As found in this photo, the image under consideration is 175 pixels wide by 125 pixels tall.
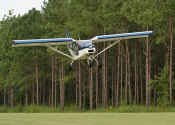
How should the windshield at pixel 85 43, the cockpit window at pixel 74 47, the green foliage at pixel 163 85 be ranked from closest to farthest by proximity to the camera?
the windshield at pixel 85 43, the cockpit window at pixel 74 47, the green foliage at pixel 163 85

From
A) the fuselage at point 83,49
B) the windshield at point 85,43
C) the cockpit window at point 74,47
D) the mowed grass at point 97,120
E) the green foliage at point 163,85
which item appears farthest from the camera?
the green foliage at point 163,85

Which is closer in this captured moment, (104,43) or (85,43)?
(85,43)

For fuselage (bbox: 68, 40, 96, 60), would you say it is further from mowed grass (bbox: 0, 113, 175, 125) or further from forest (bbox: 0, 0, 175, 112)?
mowed grass (bbox: 0, 113, 175, 125)

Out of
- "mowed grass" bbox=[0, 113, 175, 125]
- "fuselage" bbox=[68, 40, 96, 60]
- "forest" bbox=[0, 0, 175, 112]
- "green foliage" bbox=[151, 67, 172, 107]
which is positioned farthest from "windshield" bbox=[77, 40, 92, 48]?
"green foliage" bbox=[151, 67, 172, 107]

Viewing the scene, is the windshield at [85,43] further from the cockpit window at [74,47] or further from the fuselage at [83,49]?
the cockpit window at [74,47]

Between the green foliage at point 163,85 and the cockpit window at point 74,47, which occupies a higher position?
the cockpit window at point 74,47

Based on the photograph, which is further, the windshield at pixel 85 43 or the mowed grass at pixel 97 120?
the windshield at pixel 85 43

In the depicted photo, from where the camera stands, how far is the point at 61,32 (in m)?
52.8

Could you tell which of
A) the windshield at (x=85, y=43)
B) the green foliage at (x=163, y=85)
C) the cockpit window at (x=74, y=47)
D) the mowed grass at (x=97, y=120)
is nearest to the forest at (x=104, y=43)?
the green foliage at (x=163, y=85)

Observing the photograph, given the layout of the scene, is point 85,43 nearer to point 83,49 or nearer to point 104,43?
point 83,49

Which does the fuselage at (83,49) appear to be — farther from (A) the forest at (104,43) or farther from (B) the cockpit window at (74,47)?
(A) the forest at (104,43)

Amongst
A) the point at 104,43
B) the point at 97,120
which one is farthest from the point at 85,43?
the point at 104,43

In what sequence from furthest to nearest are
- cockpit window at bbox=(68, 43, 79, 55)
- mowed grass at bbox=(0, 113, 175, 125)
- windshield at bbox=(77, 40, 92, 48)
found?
cockpit window at bbox=(68, 43, 79, 55) → windshield at bbox=(77, 40, 92, 48) → mowed grass at bbox=(0, 113, 175, 125)

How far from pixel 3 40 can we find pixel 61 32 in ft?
39.6
